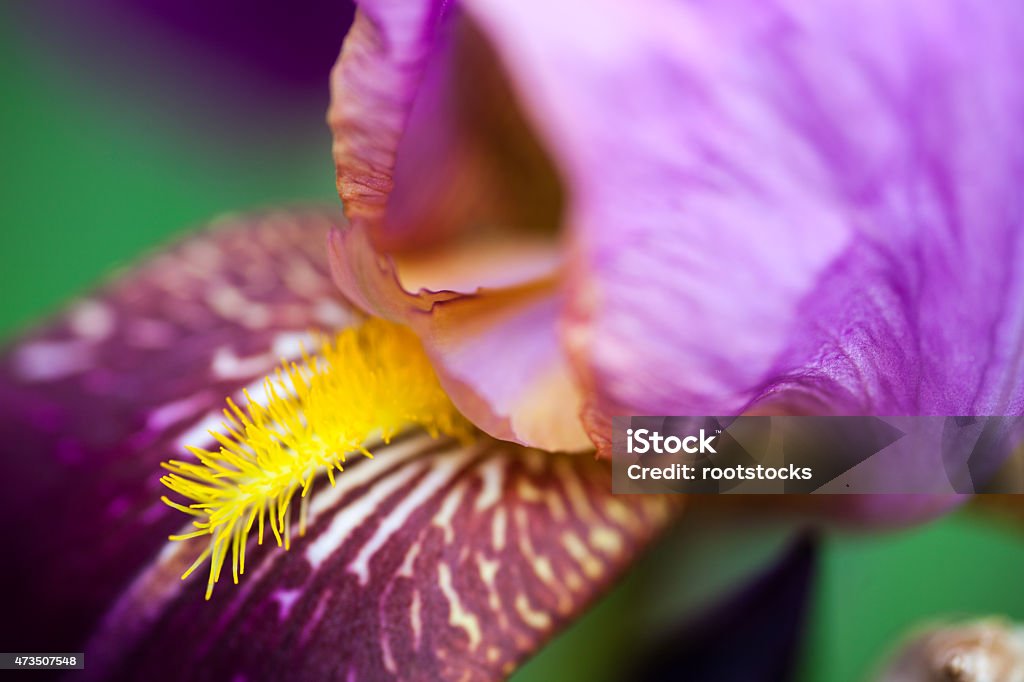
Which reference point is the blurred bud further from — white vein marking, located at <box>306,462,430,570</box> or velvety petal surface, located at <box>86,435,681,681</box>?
white vein marking, located at <box>306,462,430,570</box>

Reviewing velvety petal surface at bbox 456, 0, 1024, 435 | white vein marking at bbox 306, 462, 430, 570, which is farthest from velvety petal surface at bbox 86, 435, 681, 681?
velvety petal surface at bbox 456, 0, 1024, 435

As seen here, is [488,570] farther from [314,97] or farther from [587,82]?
[314,97]

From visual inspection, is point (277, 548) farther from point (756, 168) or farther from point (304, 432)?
point (756, 168)

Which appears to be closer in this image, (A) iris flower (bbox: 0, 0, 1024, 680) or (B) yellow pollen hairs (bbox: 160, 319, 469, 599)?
(A) iris flower (bbox: 0, 0, 1024, 680)

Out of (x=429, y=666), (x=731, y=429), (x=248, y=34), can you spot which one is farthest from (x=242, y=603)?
(x=248, y=34)

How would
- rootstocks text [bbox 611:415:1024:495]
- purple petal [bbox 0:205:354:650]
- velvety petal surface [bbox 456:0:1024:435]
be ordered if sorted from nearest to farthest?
velvety petal surface [bbox 456:0:1024:435] < rootstocks text [bbox 611:415:1024:495] < purple petal [bbox 0:205:354:650]

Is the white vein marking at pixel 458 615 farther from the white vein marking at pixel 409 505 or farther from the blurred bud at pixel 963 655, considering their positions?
the blurred bud at pixel 963 655

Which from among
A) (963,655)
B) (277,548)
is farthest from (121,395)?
(963,655)

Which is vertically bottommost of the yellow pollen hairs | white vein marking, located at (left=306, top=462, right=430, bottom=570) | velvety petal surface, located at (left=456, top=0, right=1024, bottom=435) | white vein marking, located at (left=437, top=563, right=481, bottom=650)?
white vein marking, located at (left=437, top=563, right=481, bottom=650)
